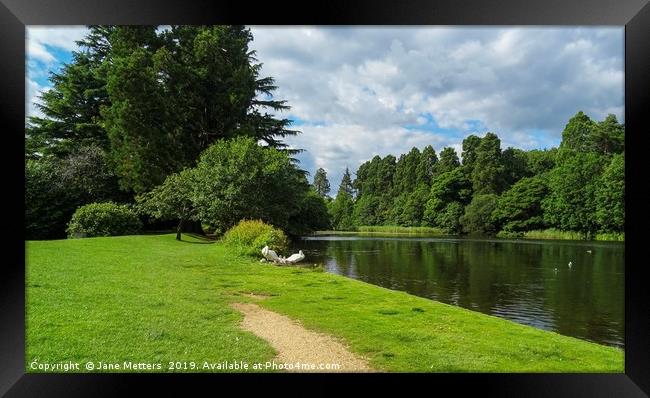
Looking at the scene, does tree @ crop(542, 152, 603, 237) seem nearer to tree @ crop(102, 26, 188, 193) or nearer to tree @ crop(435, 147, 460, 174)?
tree @ crop(435, 147, 460, 174)

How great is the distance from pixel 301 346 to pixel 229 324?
→ 93cm

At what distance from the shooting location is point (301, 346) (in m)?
3.98

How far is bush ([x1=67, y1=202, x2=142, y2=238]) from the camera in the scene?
10.0 m

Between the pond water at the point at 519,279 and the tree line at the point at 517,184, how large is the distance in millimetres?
3123

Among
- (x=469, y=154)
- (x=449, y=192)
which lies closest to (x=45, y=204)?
(x=449, y=192)

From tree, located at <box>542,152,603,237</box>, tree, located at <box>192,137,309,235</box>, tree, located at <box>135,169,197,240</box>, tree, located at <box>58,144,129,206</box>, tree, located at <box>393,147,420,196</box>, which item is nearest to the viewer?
tree, located at <box>58,144,129,206</box>

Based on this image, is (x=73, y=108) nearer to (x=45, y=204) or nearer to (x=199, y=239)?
(x=45, y=204)

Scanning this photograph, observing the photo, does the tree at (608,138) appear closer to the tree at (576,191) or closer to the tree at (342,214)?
the tree at (576,191)

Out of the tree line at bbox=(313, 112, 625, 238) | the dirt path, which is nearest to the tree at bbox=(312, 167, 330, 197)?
the tree line at bbox=(313, 112, 625, 238)

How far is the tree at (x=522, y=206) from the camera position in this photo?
64.2 feet

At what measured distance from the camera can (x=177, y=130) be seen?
42.8 ft

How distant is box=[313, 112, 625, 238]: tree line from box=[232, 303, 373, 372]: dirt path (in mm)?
13116
